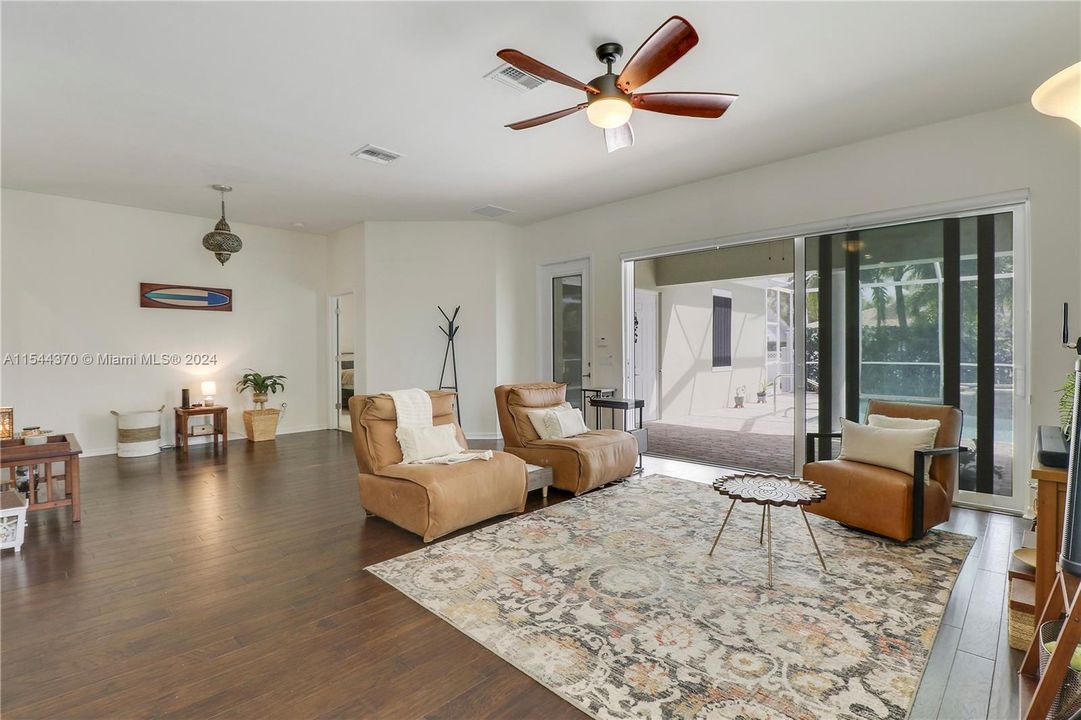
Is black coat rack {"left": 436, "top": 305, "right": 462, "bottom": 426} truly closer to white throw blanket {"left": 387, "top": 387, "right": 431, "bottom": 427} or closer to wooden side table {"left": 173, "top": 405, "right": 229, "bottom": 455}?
wooden side table {"left": 173, "top": 405, "right": 229, "bottom": 455}

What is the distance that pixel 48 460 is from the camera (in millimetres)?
3625

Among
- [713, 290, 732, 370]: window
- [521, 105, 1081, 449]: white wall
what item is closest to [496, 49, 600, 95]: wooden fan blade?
[521, 105, 1081, 449]: white wall

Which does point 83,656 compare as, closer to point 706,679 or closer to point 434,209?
point 706,679

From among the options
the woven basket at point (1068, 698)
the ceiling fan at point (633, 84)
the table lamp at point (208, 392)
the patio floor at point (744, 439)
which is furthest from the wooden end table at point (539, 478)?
the table lamp at point (208, 392)

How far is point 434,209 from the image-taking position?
21.4ft

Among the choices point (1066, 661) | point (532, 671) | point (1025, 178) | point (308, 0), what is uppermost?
point (308, 0)

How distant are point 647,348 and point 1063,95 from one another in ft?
23.5

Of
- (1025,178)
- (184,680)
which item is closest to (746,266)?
(1025,178)

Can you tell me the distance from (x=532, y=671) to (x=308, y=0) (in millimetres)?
3183

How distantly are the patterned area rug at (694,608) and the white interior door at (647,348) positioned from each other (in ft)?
15.4

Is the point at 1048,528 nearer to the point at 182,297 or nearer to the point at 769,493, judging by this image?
the point at 769,493

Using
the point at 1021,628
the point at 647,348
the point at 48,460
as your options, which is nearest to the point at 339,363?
the point at 48,460

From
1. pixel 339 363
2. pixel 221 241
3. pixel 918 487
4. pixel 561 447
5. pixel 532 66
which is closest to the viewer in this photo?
pixel 532 66

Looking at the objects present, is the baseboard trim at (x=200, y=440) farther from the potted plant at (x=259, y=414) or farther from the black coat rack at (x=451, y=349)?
the black coat rack at (x=451, y=349)
